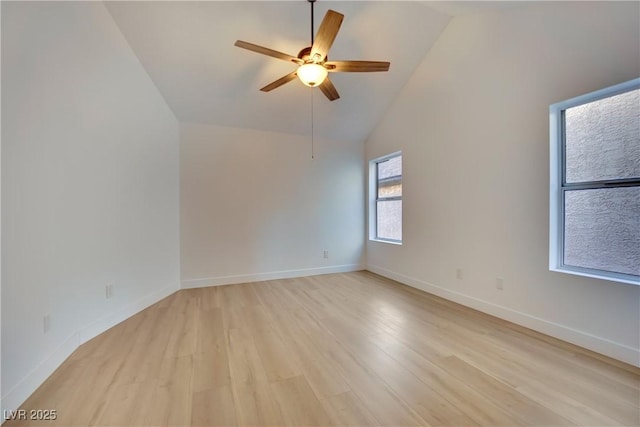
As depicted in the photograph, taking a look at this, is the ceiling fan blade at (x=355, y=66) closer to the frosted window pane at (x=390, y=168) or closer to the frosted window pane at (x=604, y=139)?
the frosted window pane at (x=604, y=139)

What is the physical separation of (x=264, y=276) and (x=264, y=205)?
3.66ft

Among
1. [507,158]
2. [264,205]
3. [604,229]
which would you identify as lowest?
[604,229]

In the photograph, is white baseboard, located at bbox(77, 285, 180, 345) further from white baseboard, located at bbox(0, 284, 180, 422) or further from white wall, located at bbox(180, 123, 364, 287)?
white wall, located at bbox(180, 123, 364, 287)

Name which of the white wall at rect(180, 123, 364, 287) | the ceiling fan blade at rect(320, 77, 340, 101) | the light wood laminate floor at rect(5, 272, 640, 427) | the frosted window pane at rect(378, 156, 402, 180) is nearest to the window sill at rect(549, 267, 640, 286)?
the light wood laminate floor at rect(5, 272, 640, 427)

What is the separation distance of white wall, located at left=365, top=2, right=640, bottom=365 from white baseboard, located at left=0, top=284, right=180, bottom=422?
339 cm

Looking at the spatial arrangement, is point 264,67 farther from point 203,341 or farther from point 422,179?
point 203,341

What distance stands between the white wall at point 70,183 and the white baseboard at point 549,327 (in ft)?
11.6

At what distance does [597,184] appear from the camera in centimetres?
212

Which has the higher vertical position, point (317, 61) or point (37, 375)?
point (317, 61)

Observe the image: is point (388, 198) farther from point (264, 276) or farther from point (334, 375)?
point (334, 375)

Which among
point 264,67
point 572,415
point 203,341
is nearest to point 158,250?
point 203,341

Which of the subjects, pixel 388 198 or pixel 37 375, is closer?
pixel 37 375

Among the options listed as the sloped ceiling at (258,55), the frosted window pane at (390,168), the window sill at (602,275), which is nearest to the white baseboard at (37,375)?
the sloped ceiling at (258,55)

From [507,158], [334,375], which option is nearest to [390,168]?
[507,158]
